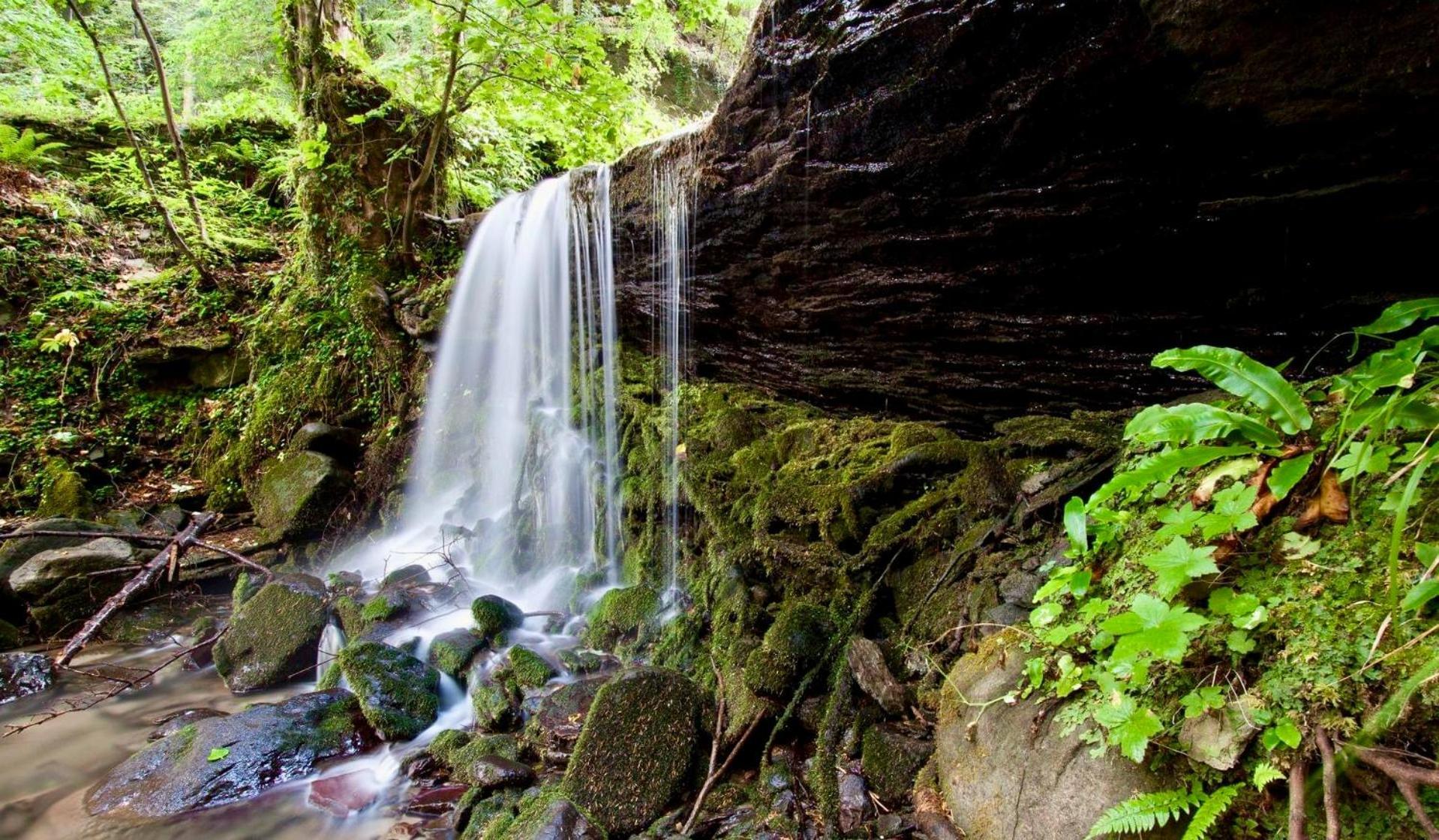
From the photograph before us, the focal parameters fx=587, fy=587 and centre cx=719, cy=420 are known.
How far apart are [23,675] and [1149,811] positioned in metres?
7.37

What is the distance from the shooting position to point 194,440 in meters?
8.65

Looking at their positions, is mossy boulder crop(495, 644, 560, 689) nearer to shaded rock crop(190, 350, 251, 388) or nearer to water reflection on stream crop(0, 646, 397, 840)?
water reflection on stream crop(0, 646, 397, 840)

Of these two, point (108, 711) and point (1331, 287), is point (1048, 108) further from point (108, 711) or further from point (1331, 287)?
point (108, 711)

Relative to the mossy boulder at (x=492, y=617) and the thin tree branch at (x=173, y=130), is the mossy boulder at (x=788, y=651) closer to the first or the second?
the mossy boulder at (x=492, y=617)

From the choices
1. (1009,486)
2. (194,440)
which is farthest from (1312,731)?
(194,440)

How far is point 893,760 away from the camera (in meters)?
2.35

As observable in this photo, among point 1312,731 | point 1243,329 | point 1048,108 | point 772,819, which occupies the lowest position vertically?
point 772,819

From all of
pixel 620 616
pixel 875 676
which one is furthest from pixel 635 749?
pixel 620 616

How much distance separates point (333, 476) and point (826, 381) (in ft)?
21.1

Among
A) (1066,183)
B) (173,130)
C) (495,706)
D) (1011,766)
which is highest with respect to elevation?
(173,130)

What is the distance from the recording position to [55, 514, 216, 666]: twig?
4.46 m

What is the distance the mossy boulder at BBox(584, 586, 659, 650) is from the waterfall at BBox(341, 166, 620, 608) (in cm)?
87

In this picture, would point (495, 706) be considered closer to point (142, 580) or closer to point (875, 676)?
point (875, 676)

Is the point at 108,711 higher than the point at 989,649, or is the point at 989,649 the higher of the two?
the point at 989,649
